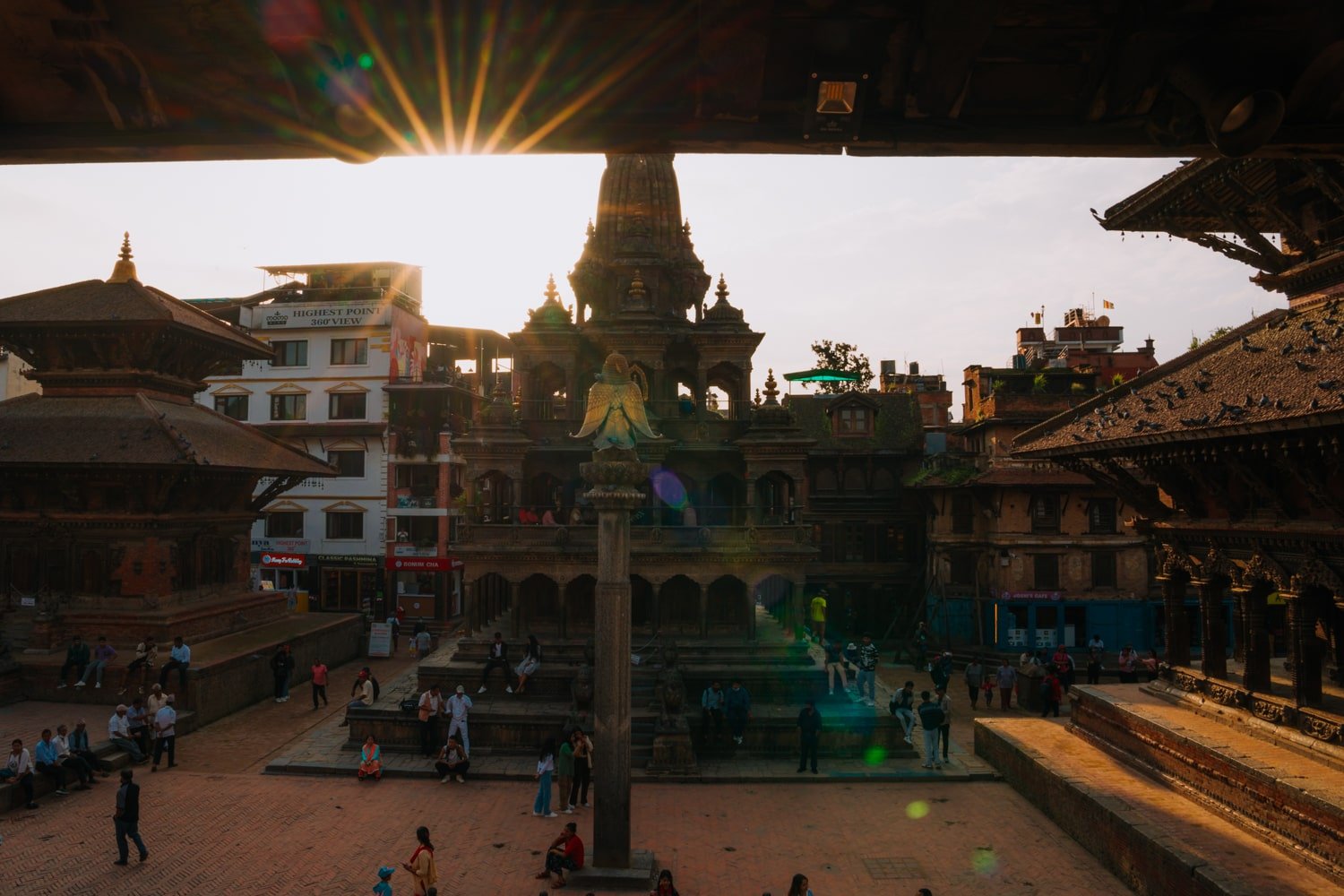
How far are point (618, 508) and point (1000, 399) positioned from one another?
29.1 metres

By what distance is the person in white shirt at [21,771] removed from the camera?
53.1 ft

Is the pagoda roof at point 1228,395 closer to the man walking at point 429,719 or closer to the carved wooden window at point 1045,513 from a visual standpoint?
the man walking at point 429,719

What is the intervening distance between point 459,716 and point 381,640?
49.7ft

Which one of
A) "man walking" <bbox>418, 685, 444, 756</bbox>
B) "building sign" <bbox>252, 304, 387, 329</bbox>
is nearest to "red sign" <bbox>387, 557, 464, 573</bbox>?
"building sign" <bbox>252, 304, 387, 329</bbox>

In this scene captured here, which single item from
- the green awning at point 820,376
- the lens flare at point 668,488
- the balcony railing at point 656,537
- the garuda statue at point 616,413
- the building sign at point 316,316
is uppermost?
the building sign at point 316,316

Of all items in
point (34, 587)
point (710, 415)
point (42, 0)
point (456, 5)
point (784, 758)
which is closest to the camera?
point (42, 0)

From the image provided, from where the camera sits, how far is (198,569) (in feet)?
89.7

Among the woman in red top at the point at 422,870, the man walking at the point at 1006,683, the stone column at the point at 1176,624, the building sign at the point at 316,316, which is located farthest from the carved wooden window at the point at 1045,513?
the building sign at the point at 316,316

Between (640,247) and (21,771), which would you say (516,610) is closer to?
(21,771)

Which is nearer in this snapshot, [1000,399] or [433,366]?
[1000,399]

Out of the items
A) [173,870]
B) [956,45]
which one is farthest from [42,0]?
[173,870]

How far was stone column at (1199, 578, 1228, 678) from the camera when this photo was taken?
16.9m

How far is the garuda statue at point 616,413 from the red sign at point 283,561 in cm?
3275

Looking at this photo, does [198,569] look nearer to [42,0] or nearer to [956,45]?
[42,0]
